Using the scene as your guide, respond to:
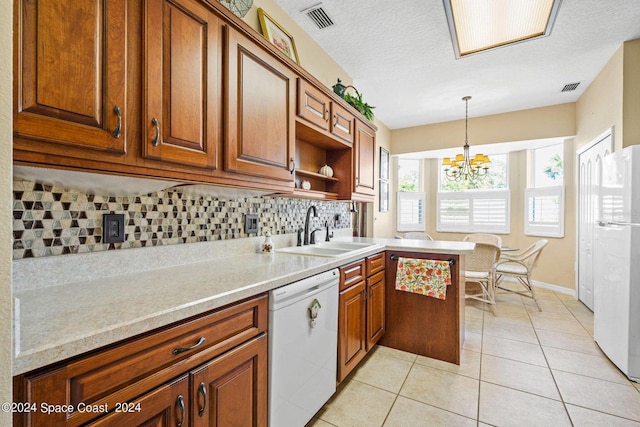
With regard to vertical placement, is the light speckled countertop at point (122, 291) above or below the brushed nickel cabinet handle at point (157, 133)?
below

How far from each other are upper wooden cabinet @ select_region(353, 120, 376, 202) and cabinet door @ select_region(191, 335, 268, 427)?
1822mm

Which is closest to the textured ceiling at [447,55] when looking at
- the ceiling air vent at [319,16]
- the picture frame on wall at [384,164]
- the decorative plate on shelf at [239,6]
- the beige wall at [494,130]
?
the ceiling air vent at [319,16]

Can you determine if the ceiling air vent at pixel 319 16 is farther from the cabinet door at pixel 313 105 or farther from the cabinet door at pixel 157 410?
the cabinet door at pixel 157 410

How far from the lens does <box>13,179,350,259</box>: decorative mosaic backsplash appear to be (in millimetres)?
1026

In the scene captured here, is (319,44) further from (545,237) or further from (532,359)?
(545,237)

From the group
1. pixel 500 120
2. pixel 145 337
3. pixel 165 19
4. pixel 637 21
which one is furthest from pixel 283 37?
pixel 500 120

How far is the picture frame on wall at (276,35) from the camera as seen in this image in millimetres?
2082

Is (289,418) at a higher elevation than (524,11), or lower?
lower

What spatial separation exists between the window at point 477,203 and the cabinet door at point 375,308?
3547 millimetres

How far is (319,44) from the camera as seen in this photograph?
9.00 feet

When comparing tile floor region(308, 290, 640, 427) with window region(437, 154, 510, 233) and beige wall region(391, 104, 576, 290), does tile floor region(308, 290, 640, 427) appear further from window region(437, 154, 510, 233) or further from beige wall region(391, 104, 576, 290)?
window region(437, 154, 510, 233)

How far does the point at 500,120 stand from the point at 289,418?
191 inches

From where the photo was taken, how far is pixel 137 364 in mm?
783

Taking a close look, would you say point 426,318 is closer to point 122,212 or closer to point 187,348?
point 187,348
